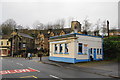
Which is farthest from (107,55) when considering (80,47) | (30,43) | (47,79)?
(30,43)

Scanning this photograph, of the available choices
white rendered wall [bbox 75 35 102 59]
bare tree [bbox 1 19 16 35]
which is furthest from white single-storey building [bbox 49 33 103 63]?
bare tree [bbox 1 19 16 35]

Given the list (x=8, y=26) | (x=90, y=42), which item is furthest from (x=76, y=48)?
(x=8, y=26)

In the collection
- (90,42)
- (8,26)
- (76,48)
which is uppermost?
(8,26)

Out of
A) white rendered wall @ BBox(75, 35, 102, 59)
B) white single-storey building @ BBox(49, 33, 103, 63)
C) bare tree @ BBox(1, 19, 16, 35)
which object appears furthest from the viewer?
bare tree @ BBox(1, 19, 16, 35)

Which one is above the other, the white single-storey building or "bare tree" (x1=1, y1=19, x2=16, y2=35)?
"bare tree" (x1=1, y1=19, x2=16, y2=35)

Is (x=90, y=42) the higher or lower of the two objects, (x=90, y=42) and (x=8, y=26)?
the lower

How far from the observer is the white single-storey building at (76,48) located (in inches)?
883

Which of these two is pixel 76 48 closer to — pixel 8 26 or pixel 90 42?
pixel 90 42

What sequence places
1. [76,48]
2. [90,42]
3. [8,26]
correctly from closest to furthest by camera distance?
[76,48] < [90,42] < [8,26]

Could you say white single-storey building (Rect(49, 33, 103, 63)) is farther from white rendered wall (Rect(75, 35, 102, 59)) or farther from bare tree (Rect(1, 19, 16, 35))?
bare tree (Rect(1, 19, 16, 35))

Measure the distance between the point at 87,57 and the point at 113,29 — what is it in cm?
5284

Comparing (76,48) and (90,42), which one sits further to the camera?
(90,42)

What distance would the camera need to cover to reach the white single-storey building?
73.6 feet

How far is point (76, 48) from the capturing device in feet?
73.6
